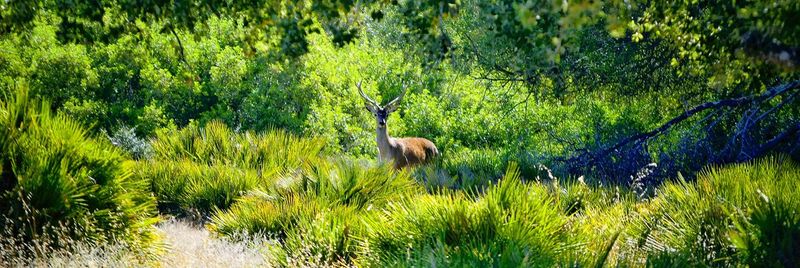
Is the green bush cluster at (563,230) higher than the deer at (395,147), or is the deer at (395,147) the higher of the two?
the deer at (395,147)

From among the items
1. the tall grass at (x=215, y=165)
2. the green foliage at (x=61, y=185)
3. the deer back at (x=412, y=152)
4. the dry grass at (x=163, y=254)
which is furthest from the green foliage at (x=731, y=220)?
the deer back at (x=412, y=152)

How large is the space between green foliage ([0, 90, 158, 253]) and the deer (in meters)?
9.36

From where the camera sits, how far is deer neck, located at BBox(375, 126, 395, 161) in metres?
16.8

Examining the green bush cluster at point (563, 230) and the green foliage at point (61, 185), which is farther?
the green foliage at point (61, 185)

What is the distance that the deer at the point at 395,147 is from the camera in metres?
16.8

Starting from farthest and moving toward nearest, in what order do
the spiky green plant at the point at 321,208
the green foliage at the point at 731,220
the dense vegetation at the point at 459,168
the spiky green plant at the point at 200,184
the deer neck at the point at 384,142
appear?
the deer neck at the point at 384,142
the spiky green plant at the point at 200,184
the spiky green plant at the point at 321,208
the dense vegetation at the point at 459,168
the green foliage at the point at 731,220

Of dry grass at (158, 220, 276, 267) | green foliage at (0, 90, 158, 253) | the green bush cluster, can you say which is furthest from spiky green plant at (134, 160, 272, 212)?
green foliage at (0, 90, 158, 253)

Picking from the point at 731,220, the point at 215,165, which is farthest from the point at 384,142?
the point at 731,220

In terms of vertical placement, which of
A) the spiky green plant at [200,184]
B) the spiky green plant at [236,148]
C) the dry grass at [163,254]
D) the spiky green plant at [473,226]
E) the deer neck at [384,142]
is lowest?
the dry grass at [163,254]

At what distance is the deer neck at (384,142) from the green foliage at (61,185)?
9.54m

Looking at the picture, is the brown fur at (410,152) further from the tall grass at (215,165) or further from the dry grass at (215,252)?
the dry grass at (215,252)

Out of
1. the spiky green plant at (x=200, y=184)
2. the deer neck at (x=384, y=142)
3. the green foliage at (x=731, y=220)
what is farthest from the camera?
the deer neck at (x=384, y=142)

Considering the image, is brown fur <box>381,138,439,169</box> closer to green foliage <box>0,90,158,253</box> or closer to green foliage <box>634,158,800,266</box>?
green foliage <box>0,90,158,253</box>

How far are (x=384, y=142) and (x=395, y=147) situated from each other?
0.36m
